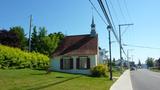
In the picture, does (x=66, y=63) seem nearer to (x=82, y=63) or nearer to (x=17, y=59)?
(x=82, y=63)

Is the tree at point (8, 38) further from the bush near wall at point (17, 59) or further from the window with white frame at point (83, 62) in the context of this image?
the window with white frame at point (83, 62)

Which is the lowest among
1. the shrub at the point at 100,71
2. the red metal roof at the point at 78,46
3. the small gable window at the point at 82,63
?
the shrub at the point at 100,71

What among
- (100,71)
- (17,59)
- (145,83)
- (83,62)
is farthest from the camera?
(83,62)

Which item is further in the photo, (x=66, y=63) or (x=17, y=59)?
(x=66, y=63)

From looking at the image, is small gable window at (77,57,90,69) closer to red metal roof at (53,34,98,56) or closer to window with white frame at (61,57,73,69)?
red metal roof at (53,34,98,56)

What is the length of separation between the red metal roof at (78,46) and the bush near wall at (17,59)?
477 cm

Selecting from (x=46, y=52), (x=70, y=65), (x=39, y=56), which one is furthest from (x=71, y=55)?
(x=46, y=52)

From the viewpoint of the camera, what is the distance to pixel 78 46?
44.4 metres

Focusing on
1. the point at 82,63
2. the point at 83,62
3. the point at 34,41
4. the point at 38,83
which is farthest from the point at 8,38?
the point at 38,83

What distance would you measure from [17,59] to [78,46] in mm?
13355

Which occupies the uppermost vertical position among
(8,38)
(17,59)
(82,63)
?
(8,38)

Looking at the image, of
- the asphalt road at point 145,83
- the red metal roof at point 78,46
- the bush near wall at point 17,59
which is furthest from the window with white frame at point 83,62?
the asphalt road at point 145,83

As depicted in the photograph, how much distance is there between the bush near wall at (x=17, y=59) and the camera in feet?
97.7

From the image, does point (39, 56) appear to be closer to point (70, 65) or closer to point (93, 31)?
point (70, 65)
